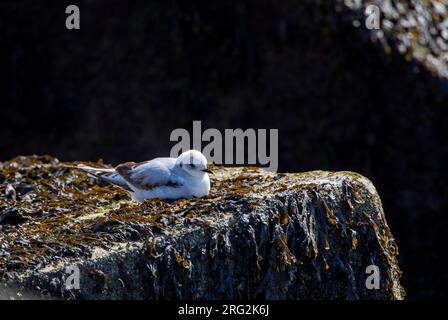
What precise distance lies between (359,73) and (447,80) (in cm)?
104

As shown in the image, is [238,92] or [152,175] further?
[238,92]

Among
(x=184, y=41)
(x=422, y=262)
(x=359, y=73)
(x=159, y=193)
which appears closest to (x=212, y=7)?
→ (x=184, y=41)

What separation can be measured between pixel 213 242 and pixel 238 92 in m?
6.15

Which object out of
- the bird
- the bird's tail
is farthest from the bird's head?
the bird's tail

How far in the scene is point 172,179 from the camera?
672 cm


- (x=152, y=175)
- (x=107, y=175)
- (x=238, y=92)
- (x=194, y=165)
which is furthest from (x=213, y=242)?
(x=238, y=92)

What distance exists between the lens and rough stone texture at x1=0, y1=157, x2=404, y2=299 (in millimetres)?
5816

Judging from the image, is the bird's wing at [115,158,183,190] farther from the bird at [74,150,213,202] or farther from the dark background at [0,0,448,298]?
the dark background at [0,0,448,298]

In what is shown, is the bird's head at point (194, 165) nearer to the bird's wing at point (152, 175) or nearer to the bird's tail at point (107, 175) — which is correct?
the bird's wing at point (152, 175)

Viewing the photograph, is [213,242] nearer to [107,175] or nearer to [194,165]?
[194,165]

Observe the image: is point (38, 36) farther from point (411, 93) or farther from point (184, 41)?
point (411, 93)

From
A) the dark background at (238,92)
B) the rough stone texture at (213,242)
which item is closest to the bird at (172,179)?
the rough stone texture at (213,242)

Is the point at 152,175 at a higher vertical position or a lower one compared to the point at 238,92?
lower

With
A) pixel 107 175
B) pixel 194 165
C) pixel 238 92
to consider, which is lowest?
pixel 107 175
